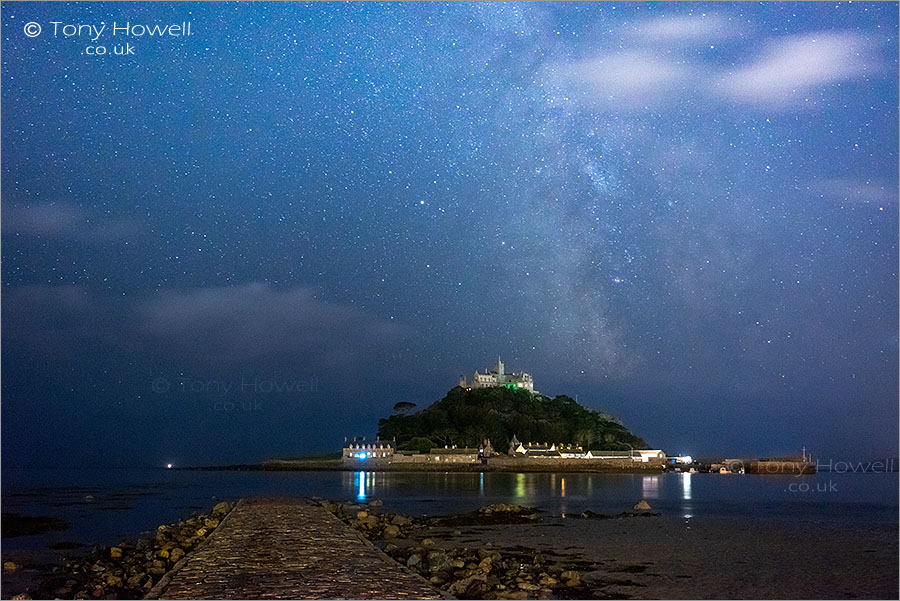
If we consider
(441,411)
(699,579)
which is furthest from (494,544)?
(441,411)

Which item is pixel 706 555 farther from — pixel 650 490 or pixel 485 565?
pixel 650 490

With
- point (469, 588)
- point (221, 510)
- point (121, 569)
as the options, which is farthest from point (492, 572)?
point (221, 510)

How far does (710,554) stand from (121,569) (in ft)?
68.2

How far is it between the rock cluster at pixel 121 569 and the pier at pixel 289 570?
1.02 m

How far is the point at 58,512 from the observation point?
171 ft

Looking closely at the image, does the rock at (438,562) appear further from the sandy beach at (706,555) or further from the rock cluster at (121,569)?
the rock cluster at (121,569)

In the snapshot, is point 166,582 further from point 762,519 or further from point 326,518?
point 762,519

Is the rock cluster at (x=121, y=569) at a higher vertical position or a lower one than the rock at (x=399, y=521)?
higher

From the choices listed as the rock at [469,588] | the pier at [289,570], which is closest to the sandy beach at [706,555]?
the rock at [469,588]

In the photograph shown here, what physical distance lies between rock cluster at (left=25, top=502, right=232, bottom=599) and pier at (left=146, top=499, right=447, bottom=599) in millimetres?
1017

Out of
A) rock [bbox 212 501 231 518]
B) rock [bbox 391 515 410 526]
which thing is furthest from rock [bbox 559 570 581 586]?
rock [bbox 212 501 231 518]

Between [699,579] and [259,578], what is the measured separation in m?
14.4

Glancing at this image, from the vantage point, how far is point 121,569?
72.8 ft

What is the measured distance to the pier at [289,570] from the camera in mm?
15242
